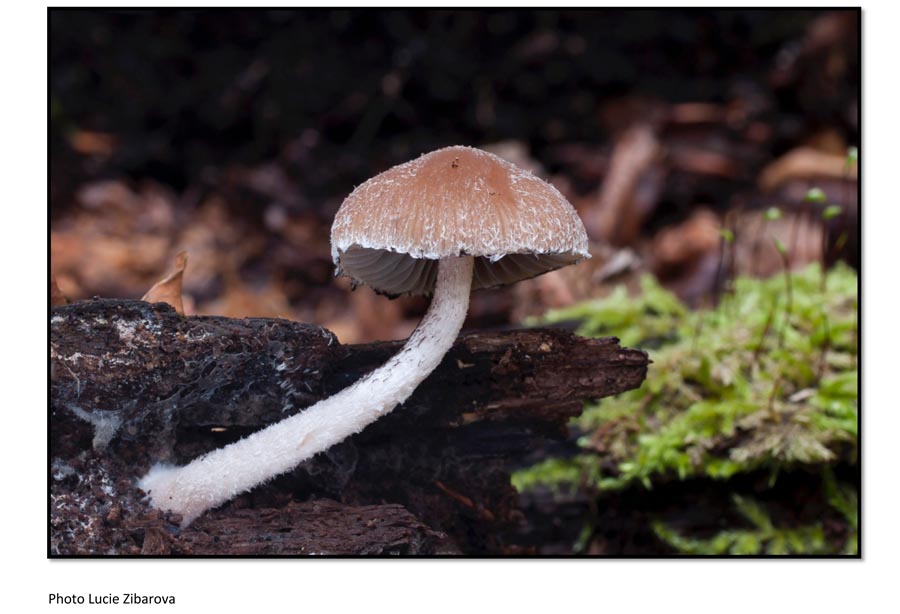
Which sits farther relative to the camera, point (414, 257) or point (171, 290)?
point (171, 290)

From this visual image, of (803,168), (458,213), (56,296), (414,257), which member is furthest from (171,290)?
(803,168)

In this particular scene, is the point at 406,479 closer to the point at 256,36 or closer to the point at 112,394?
the point at 112,394

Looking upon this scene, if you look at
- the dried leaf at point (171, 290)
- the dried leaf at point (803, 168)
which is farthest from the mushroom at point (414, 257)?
the dried leaf at point (803, 168)

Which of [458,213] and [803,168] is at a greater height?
[803,168]

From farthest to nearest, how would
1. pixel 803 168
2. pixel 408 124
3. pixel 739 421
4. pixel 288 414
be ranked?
pixel 408 124, pixel 803 168, pixel 739 421, pixel 288 414

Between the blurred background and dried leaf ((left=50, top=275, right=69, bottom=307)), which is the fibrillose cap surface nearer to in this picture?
dried leaf ((left=50, top=275, right=69, bottom=307))

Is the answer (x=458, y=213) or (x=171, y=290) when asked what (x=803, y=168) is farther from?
(x=171, y=290)

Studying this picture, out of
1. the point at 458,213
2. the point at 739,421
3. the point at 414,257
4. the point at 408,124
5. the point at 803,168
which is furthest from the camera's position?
the point at 408,124

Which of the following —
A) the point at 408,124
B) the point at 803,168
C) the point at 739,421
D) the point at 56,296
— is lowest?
the point at 739,421
